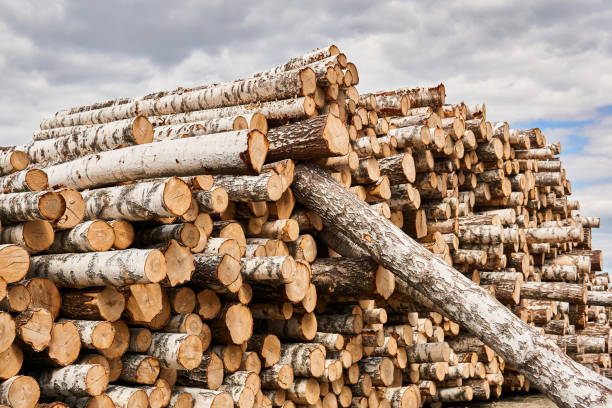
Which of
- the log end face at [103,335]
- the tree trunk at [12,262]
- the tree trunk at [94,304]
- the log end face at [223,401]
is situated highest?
the tree trunk at [12,262]

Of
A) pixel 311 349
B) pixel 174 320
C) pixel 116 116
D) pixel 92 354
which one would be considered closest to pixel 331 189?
pixel 311 349

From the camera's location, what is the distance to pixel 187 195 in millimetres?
4086

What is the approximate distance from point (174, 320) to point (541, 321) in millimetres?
6337

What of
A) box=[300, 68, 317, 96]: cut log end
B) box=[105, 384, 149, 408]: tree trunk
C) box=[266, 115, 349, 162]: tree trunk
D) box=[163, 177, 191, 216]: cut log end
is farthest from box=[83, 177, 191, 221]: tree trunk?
box=[300, 68, 317, 96]: cut log end

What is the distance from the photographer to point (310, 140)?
5293 mm

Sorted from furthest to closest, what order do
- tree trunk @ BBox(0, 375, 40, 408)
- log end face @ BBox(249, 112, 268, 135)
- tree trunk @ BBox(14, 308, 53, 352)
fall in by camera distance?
log end face @ BBox(249, 112, 268, 135)
tree trunk @ BBox(14, 308, 53, 352)
tree trunk @ BBox(0, 375, 40, 408)

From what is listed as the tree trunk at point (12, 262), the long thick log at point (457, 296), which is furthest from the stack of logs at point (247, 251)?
the long thick log at point (457, 296)

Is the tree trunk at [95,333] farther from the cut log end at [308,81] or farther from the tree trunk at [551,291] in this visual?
the tree trunk at [551,291]

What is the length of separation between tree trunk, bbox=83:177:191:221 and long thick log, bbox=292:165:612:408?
1661 millimetres

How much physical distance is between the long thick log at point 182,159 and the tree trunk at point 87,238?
82cm

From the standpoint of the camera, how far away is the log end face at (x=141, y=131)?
491 cm

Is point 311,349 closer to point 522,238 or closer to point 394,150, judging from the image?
point 394,150

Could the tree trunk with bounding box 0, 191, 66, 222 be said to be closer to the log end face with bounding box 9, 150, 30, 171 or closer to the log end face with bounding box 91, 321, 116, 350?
the log end face with bounding box 91, 321, 116, 350

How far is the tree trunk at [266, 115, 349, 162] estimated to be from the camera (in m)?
5.22
